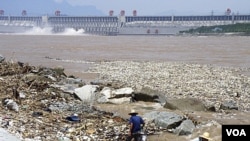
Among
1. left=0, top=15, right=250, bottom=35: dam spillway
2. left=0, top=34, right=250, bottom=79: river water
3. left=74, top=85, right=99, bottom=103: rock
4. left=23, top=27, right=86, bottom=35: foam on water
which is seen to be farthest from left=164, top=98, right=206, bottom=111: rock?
left=23, top=27, right=86, bottom=35: foam on water

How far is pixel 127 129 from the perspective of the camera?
32.6 feet

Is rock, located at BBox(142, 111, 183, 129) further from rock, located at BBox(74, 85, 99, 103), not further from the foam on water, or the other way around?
the foam on water

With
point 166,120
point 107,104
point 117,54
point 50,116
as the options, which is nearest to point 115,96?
point 107,104

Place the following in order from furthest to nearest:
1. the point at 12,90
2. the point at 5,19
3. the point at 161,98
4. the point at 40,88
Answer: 1. the point at 5,19
2. the point at 161,98
3. the point at 40,88
4. the point at 12,90

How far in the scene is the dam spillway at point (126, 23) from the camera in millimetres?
127875

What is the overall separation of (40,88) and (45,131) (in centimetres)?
517

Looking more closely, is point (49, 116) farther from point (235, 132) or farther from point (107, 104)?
point (235, 132)

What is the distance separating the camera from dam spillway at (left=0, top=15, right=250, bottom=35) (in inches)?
5034

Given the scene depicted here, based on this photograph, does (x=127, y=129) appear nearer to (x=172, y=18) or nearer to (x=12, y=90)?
(x=12, y=90)

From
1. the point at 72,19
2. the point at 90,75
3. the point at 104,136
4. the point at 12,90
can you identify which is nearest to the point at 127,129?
the point at 104,136

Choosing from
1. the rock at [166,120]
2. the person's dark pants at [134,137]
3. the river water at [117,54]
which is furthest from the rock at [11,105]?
the river water at [117,54]

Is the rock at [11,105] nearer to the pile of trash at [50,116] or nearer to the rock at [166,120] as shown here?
the pile of trash at [50,116]

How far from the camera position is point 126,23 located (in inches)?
5369

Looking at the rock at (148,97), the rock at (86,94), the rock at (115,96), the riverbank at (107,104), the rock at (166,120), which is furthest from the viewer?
the rock at (148,97)
